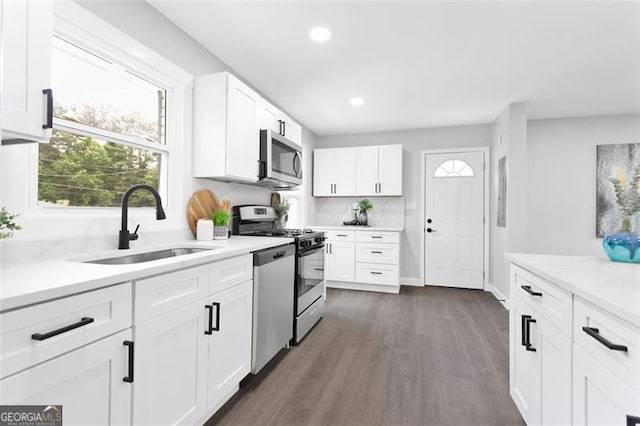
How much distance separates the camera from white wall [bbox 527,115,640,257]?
14.1 ft

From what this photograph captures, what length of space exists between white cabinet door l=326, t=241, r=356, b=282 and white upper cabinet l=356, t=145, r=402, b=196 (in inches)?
37.3

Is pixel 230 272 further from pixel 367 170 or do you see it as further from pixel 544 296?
pixel 367 170

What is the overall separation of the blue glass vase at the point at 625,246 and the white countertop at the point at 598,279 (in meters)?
0.04

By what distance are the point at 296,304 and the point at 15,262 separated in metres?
1.78

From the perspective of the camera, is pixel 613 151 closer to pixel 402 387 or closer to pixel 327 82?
pixel 327 82

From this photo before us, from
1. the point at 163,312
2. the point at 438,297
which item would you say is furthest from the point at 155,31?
the point at 438,297

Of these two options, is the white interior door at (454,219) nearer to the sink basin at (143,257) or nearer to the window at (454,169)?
the window at (454,169)

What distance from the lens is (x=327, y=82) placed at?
318 centimetres

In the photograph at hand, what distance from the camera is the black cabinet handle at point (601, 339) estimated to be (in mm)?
810

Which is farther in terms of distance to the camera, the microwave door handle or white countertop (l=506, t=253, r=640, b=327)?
the microwave door handle

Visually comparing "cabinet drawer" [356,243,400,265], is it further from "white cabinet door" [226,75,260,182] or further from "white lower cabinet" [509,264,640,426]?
"white lower cabinet" [509,264,640,426]

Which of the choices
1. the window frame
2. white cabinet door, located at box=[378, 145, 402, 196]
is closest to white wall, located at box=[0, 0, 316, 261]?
the window frame

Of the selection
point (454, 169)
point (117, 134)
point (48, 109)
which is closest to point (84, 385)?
point (48, 109)

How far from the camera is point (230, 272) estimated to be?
1.74 metres
